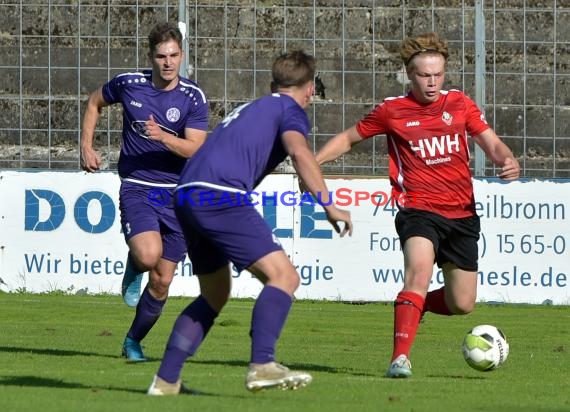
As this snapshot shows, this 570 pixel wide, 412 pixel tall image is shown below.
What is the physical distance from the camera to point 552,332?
41.5ft

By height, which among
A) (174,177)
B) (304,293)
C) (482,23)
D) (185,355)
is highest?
(482,23)

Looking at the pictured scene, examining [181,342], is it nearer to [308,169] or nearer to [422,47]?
[308,169]

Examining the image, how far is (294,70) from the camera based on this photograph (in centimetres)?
688

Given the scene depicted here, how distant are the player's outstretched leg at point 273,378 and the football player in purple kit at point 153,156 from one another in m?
2.77

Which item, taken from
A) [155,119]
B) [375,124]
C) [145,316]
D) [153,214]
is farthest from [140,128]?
[375,124]

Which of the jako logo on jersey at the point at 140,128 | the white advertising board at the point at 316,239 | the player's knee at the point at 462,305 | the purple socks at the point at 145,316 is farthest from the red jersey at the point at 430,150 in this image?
the white advertising board at the point at 316,239

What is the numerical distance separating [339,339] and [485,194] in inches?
177

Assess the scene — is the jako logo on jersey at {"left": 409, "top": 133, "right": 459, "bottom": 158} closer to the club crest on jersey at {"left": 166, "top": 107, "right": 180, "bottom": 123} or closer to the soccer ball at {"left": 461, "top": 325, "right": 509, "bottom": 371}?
the soccer ball at {"left": 461, "top": 325, "right": 509, "bottom": 371}

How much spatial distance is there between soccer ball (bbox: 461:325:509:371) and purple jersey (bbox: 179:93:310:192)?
2529 mm

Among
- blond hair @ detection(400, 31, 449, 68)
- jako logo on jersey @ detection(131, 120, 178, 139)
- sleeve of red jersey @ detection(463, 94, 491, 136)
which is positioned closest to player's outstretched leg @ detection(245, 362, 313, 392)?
blond hair @ detection(400, 31, 449, 68)

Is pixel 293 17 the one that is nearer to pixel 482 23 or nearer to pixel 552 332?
pixel 482 23

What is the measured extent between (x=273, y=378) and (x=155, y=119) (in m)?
3.65

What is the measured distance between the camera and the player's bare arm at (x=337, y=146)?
894 cm

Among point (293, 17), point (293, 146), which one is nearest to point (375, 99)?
point (293, 17)
